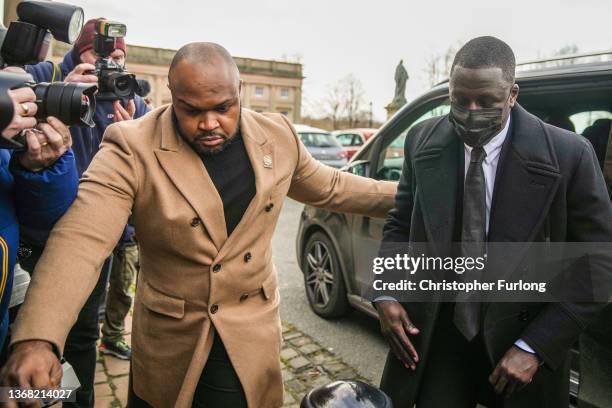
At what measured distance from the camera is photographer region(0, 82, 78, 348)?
157 centimetres

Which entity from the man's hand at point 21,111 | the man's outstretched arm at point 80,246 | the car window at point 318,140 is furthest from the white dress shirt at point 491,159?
the car window at point 318,140

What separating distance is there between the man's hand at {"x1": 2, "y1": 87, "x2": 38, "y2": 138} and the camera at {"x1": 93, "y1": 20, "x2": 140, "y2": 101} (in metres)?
1.36

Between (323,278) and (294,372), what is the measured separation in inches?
44.0

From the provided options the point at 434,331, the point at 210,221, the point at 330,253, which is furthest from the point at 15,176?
the point at 330,253

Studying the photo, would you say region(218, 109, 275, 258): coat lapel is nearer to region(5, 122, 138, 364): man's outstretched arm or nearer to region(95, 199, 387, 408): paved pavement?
region(5, 122, 138, 364): man's outstretched arm

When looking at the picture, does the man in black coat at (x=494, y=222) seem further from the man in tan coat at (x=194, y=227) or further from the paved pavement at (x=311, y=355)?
the paved pavement at (x=311, y=355)

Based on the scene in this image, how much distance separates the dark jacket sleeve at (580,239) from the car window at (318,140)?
45.7 ft

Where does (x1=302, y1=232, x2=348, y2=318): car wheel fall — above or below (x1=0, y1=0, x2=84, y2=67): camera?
below

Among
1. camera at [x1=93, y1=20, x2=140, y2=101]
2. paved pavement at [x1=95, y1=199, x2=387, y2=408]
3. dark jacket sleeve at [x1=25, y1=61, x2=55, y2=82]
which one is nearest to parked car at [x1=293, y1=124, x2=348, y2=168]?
paved pavement at [x1=95, y1=199, x2=387, y2=408]

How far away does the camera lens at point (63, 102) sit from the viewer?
4.96 ft

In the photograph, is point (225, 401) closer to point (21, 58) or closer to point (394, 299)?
point (394, 299)

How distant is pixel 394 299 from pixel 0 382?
1453 mm

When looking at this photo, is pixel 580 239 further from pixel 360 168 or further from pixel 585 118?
pixel 360 168

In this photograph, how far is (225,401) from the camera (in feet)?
6.20
